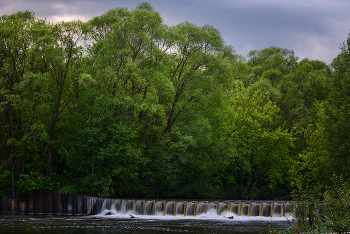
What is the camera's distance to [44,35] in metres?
30.5

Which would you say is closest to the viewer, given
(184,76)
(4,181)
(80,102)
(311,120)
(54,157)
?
(4,181)

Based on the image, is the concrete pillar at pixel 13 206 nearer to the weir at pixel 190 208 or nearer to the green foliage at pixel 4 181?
the green foliage at pixel 4 181

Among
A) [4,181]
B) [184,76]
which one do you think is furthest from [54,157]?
[184,76]

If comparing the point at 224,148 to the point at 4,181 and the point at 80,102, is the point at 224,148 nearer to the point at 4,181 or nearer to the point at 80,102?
the point at 80,102

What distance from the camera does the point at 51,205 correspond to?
29344 mm

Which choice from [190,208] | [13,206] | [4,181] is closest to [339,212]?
[190,208]

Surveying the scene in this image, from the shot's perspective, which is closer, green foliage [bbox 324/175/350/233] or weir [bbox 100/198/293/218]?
green foliage [bbox 324/175/350/233]

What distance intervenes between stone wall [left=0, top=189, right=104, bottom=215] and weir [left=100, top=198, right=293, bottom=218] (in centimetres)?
125

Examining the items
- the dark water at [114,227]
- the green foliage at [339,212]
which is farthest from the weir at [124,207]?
the green foliage at [339,212]

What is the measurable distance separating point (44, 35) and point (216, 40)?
55.0 feet

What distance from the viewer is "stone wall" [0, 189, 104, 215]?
29.3m

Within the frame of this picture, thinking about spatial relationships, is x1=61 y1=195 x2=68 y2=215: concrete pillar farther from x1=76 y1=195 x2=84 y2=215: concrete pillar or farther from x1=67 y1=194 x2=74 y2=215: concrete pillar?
x1=76 y1=195 x2=84 y2=215: concrete pillar

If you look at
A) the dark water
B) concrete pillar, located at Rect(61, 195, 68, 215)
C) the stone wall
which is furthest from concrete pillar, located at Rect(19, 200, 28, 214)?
the dark water

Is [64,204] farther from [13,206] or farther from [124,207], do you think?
[124,207]
